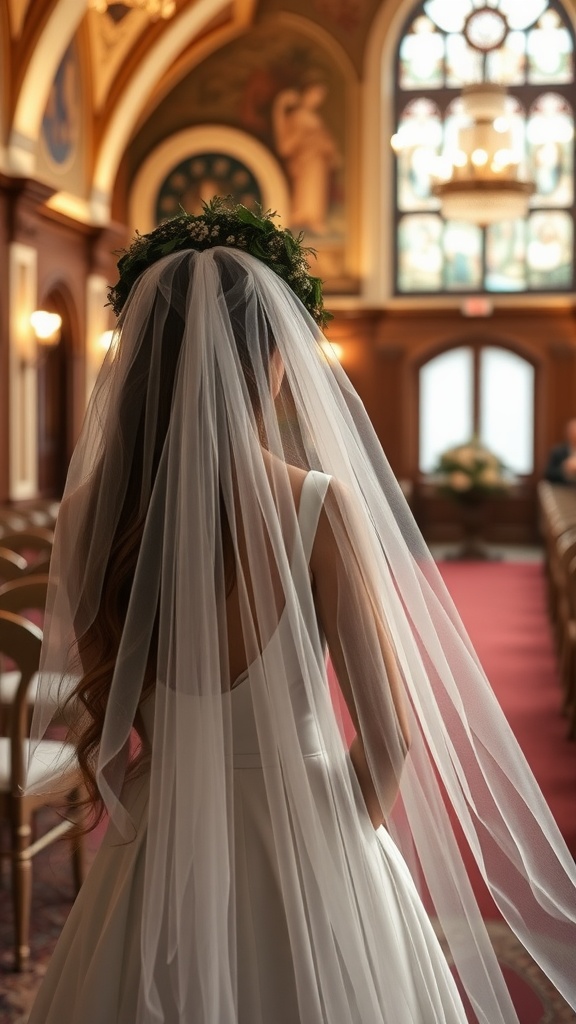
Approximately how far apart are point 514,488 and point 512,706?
8991mm

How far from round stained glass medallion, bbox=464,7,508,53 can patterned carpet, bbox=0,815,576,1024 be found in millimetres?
14102

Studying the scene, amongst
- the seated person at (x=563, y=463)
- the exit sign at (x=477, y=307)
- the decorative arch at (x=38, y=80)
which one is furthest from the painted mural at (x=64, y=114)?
the seated person at (x=563, y=463)

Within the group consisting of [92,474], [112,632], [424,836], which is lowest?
[424,836]

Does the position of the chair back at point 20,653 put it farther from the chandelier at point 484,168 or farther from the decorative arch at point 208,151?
the decorative arch at point 208,151

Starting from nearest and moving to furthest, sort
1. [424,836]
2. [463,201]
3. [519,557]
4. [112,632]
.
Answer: [112,632] → [424,836] → [463,201] → [519,557]

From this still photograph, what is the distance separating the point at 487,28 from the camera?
15805mm

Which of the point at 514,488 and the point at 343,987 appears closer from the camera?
the point at 343,987

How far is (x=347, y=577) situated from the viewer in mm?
1659

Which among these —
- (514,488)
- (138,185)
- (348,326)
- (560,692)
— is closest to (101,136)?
(138,185)

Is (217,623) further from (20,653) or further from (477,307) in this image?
(477,307)

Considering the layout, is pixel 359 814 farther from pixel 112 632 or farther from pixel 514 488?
pixel 514 488

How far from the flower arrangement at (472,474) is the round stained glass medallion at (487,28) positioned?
18.4 ft

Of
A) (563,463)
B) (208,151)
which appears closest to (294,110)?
(208,151)

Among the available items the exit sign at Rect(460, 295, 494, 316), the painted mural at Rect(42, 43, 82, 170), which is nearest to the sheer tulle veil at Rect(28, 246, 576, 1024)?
the painted mural at Rect(42, 43, 82, 170)
